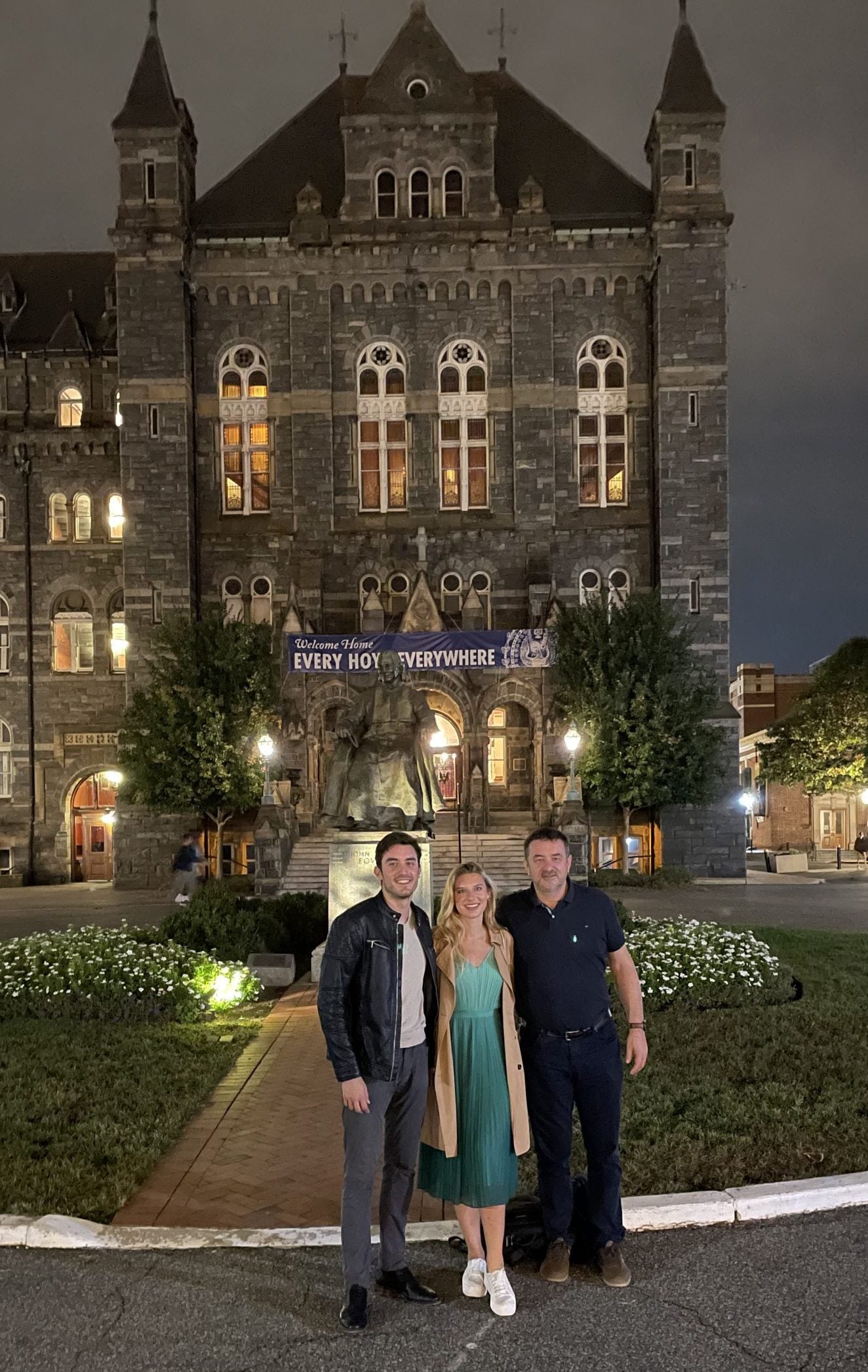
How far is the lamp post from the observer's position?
25500mm

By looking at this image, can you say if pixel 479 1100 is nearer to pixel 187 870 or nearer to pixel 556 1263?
pixel 556 1263

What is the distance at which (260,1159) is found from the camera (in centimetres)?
692

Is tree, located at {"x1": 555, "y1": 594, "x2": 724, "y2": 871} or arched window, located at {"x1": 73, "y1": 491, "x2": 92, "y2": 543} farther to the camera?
arched window, located at {"x1": 73, "y1": 491, "x2": 92, "y2": 543}

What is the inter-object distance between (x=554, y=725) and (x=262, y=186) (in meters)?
19.4

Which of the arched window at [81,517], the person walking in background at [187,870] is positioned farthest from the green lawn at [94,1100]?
the arched window at [81,517]

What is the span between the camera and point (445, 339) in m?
31.7

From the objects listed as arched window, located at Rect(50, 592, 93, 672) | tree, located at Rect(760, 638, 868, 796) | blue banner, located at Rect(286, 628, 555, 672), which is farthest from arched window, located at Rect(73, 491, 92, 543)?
tree, located at Rect(760, 638, 868, 796)

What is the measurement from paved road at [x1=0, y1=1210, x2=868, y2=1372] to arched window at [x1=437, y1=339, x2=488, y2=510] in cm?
2773

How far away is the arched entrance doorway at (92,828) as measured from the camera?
33188mm

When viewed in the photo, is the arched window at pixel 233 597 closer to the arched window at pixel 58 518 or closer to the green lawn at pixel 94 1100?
the arched window at pixel 58 518

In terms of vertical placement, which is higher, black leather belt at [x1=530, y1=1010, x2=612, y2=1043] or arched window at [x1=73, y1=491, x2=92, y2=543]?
arched window at [x1=73, y1=491, x2=92, y2=543]

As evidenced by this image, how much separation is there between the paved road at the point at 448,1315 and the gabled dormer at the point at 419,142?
101ft

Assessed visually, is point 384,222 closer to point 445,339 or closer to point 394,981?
point 445,339

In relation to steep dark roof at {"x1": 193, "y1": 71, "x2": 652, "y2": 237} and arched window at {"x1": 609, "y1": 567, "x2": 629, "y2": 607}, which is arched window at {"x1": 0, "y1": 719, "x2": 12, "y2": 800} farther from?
arched window at {"x1": 609, "y1": 567, "x2": 629, "y2": 607}
